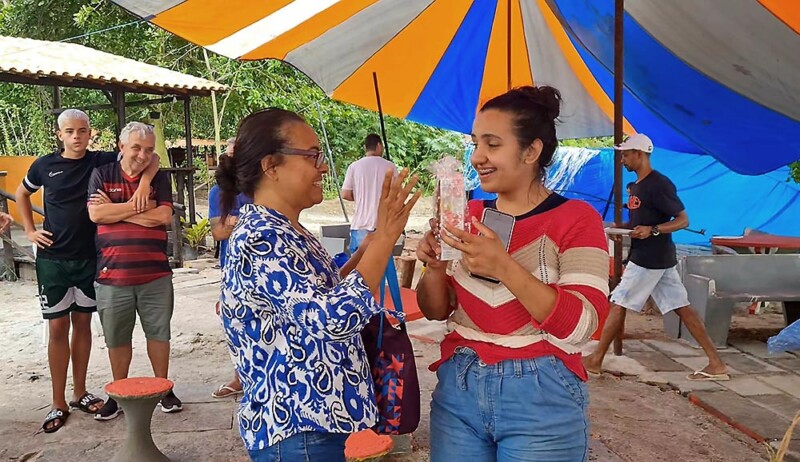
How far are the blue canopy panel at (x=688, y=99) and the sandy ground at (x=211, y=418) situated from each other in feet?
6.72

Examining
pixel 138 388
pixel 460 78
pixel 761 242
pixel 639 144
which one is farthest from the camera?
pixel 761 242

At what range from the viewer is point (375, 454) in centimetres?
315

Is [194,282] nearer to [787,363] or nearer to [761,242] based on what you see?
[787,363]

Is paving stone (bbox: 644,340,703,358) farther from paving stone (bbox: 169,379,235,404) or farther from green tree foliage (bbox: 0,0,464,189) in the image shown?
green tree foliage (bbox: 0,0,464,189)

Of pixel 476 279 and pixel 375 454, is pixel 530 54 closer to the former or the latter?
pixel 375 454

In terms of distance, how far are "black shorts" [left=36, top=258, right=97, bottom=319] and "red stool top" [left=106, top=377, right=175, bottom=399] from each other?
0.88 meters

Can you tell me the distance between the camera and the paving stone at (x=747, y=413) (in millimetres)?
Result: 4172

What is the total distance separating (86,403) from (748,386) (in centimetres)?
480

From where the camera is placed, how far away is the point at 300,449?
1.63 m

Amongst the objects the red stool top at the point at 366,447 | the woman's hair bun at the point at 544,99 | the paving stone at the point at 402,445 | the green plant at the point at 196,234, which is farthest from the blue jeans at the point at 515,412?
the green plant at the point at 196,234

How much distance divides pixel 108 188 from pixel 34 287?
5856 mm

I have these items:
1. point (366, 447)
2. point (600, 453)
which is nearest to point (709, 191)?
point (600, 453)

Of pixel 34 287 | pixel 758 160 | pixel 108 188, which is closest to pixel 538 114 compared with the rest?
pixel 108 188

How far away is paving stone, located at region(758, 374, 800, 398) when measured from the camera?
194 inches
